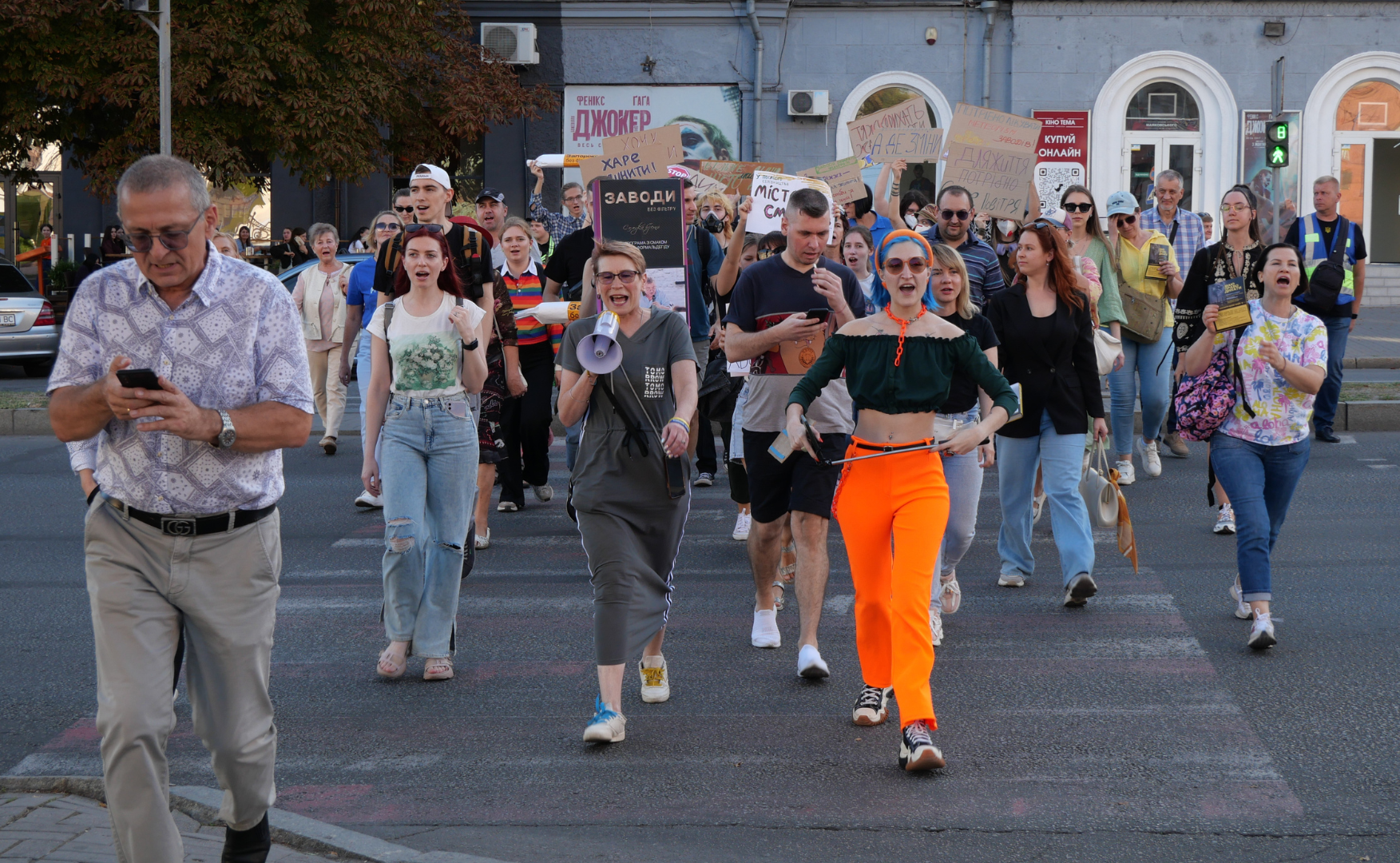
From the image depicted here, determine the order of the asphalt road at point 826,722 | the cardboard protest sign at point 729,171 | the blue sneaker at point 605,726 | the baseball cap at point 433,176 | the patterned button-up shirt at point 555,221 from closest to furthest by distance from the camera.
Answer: the asphalt road at point 826,722 < the blue sneaker at point 605,726 < the baseball cap at point 433,176 < the patterned button-up shirt at point 555,221 < the cardboard protest sign at point 729,171

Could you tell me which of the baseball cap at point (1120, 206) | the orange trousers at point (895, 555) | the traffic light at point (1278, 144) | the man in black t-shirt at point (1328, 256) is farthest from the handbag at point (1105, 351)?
the traffic light at point (1278, 144)

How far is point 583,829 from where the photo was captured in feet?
15.2

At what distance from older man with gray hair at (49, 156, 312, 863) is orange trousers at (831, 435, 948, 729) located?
7.42ft

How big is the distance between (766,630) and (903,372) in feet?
5.71

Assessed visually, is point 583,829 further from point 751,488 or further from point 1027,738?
point 751,488

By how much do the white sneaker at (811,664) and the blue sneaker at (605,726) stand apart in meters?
0.99

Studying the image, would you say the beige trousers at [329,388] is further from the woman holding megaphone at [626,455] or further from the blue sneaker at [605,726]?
the blue sneaker at [605,726]

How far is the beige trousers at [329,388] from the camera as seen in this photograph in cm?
1298

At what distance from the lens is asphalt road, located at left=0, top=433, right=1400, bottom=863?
4613 millimetres

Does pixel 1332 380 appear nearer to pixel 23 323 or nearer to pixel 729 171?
pixel 729 171

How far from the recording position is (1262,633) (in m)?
6.54

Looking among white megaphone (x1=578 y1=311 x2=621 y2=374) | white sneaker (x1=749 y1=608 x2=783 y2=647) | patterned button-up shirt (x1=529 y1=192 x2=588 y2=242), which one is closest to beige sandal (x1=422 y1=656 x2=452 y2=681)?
white sneaker (x1=749 y1=608 x2=783 y2=647)

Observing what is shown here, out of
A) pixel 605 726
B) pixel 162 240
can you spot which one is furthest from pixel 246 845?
pixel 605 726

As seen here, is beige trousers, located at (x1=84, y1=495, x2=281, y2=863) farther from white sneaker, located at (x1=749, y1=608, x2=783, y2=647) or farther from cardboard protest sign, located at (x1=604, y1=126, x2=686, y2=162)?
cardboard protest sign, located at (x1=604, y1=126, x2=686, y2=162)
